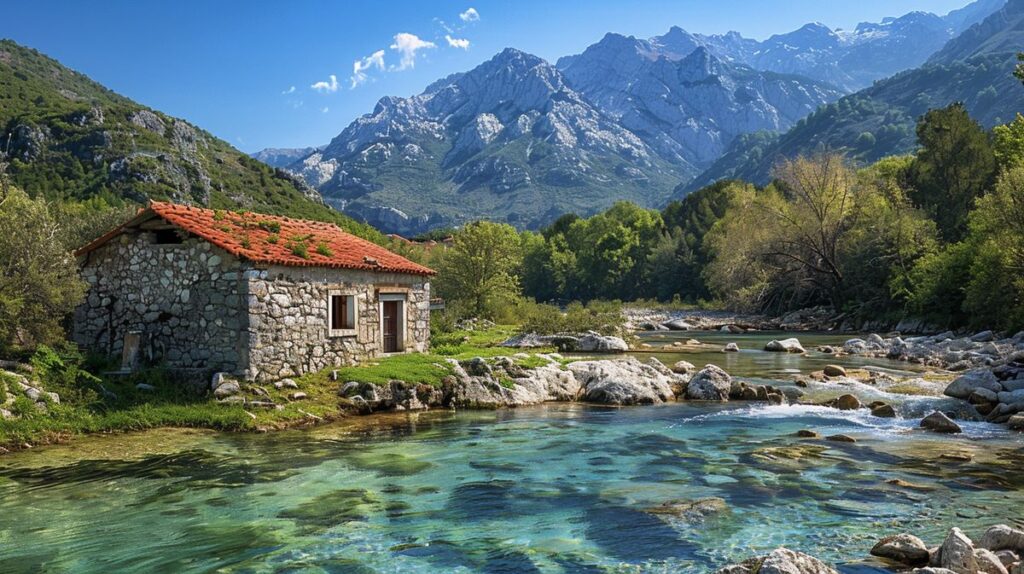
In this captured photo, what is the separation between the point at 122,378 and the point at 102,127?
3762 inches

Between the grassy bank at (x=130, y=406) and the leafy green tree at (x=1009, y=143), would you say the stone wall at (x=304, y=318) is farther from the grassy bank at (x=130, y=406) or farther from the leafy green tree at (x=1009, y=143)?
the leafy green tree at (x=1009, y=143)

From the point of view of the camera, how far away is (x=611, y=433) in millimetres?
16859

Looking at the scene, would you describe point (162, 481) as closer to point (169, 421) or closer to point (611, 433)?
point (169, 421)

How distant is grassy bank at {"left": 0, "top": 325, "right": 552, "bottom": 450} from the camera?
48.8ft

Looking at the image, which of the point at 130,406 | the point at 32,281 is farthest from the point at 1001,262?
the point at 32,281

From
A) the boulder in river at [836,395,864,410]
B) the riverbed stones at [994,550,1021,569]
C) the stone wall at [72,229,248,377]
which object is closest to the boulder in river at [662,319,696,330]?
the boulder in river at [836,395,864,410]

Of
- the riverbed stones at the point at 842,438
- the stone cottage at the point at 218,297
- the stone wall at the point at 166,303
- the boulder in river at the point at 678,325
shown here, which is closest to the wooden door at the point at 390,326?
the stone cottage at the point at 218,297

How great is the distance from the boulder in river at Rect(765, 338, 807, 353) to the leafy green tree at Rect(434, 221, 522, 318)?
55.6ft

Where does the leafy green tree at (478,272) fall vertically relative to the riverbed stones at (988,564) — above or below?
above

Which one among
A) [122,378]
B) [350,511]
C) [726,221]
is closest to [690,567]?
[350,511]

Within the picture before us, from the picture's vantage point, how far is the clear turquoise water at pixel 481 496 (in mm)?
8906

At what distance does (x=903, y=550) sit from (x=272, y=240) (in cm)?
1708

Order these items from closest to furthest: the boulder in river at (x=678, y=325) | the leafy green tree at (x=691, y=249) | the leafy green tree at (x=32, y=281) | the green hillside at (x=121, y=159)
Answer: the leafy green tree at (x=32, y=281), the boulder in river at (x=678, y=325), the green hillside at (x=121, y=159), the leafy green tree at (x=691, y=249)

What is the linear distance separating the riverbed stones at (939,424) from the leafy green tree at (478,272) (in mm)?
31183
